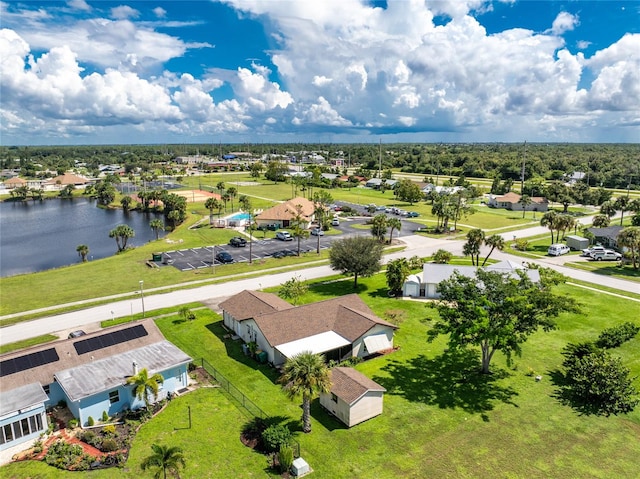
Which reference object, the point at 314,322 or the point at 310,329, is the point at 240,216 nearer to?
the point at 314,322

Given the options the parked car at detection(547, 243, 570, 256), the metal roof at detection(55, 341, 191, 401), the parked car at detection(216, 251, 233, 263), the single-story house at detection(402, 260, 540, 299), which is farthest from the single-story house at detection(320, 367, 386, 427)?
the parked car at detection(547, 243, 570, 256)

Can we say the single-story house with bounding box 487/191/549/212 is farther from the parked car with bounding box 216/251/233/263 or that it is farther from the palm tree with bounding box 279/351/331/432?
the palm tree with bounding box 279/351/331/432

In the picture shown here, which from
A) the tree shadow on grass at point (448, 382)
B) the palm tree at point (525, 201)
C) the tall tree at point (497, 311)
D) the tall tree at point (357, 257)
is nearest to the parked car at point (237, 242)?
the tall tree at point (357, 257)

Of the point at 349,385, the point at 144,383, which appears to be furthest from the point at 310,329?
the point at 144,383

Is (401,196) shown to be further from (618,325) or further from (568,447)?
(568,447)

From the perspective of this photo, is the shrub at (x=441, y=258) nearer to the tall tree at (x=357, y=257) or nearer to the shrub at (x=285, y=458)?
the tall tree at (x=357, y=257)

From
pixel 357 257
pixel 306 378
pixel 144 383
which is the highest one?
pixel 357 257
